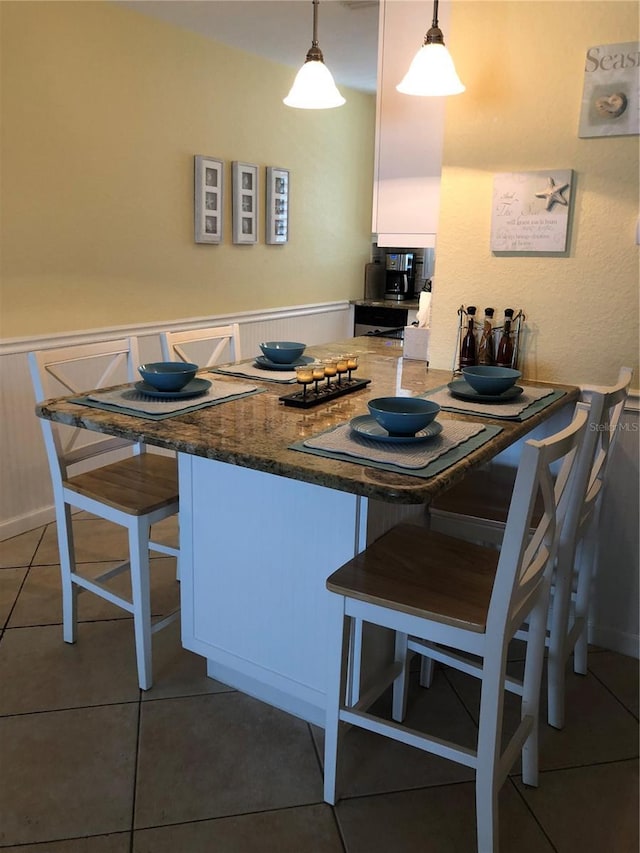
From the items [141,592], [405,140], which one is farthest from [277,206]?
[141,592]

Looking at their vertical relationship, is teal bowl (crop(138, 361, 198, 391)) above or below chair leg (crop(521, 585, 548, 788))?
above

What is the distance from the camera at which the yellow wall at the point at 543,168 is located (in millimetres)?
2102

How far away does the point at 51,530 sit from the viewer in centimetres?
319

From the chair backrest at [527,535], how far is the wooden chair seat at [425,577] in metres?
0.06

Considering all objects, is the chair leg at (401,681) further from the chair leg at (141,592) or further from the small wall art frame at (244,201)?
the small wall art frame at (244,201)

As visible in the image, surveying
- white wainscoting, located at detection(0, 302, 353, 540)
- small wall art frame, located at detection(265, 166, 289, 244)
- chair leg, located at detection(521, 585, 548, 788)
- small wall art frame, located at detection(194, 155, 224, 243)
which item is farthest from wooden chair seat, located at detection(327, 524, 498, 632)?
small wall art frame, located at detection(265, 166, 289, 244)

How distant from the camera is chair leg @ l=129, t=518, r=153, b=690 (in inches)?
78.3

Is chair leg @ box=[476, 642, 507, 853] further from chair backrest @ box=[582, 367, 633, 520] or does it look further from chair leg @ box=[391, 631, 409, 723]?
chair backrest @ box=[582, 367, 633, 520]

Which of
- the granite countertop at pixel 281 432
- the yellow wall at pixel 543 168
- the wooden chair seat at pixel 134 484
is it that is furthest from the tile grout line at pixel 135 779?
the yellow wall at pixel 543 168

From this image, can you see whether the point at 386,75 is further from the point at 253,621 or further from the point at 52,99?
the point at 253,621

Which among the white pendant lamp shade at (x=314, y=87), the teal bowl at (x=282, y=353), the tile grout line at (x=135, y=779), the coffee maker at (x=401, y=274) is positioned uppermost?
the white pendant lamp shade at (x=314, y=87)

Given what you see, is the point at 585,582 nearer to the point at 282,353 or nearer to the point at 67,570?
the point at 282,353

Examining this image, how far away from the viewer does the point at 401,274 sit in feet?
17.3

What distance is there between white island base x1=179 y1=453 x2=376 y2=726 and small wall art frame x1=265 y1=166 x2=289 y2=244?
111 inches
